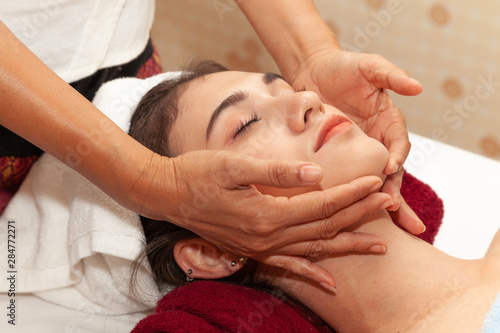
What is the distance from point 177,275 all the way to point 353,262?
0.38 meters

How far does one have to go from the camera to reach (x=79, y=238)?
3.67 ft

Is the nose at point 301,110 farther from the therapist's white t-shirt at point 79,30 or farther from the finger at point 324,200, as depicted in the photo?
the therapist's white t-shirt at point 79,30

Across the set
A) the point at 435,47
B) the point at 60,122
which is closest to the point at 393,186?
the point at 60,122

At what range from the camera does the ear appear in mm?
1067

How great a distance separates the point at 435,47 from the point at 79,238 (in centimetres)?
156

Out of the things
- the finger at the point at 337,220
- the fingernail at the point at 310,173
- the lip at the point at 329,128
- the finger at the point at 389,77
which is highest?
the fingernail at the point at 310,173

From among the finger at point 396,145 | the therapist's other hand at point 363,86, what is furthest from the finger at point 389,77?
the finger at point 396,145

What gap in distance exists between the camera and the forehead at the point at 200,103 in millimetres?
1060

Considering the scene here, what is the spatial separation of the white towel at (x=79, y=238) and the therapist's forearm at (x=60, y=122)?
0.19 meters

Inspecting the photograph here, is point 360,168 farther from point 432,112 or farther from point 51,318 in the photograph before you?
point 432,112

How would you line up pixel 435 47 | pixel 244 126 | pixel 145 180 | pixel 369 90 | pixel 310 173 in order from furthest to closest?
pixel 435 47 < pixel 369 90 < pixel 244 126 < pixel 145 180 < pixel 310 173

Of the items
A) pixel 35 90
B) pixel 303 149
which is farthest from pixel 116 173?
pixel 303 149

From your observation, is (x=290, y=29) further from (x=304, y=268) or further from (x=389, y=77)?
(x=304, y=268)

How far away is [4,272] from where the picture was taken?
1.18 meters
